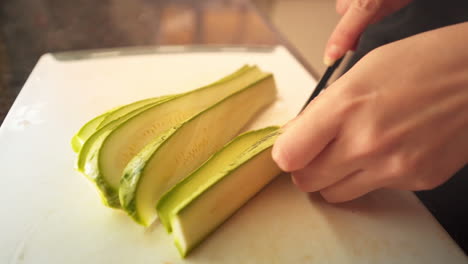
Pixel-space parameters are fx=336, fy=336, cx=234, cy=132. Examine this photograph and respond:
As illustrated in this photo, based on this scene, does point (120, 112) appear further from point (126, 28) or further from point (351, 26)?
point (126, 28)

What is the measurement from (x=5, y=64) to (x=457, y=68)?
1.73 m

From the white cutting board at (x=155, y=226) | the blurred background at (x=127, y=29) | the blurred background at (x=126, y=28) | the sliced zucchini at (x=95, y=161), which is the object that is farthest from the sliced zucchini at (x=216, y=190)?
the blurred background at (x=126, y=28)

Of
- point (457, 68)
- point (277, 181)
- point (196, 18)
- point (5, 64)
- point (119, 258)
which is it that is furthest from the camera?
point (196, 18)

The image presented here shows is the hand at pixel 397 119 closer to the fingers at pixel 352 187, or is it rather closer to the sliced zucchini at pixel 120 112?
the fingers at pixel 352 187

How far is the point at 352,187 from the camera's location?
82 cm

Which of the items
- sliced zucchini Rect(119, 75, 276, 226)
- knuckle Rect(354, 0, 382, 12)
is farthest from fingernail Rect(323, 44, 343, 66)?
sliced zucchini Rect(119, 75, 276, 226)

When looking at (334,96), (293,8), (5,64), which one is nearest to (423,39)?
(334,96)

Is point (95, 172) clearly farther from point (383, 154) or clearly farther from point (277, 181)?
point (383, 154)

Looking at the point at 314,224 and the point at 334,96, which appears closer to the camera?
the point at 334,96

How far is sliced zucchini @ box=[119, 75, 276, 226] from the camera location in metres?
0.77

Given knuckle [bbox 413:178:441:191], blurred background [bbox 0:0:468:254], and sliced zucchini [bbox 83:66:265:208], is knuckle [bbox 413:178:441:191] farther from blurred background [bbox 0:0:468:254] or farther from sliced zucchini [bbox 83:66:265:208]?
blurred background [bbox 0:0:468:254]

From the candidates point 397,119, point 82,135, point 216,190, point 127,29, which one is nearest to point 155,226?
point 216,190

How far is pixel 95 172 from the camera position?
2.58ft

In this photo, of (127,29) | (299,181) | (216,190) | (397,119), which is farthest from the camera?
(127,29)
